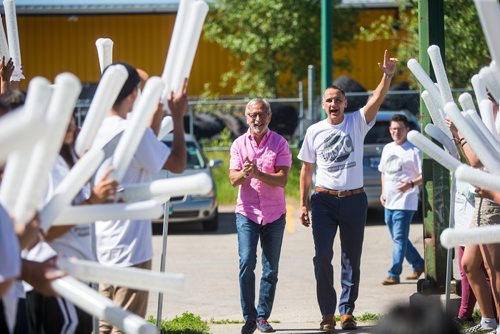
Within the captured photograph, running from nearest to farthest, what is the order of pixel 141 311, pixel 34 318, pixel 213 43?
pixel 34 318 < pixel 141 311 < pixel 213 43

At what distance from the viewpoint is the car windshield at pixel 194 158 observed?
17125 millimetres

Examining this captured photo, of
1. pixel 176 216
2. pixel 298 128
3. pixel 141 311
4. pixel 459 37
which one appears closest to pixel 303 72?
pixel 298 128

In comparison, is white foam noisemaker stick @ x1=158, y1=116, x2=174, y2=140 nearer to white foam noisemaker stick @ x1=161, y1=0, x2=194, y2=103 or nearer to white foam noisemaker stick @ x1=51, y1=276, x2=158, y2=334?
white foam noisemaker stick @ x1=161, y1=0, x2=194, y2=103

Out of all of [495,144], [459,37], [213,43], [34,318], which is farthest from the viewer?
[213,43]

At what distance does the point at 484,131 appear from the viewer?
5078 mm

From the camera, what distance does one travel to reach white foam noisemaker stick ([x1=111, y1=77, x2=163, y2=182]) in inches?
195

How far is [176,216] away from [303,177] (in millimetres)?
7746

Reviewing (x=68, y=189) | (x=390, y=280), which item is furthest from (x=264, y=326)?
(x=68, y=189)

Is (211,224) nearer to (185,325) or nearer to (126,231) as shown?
(185,325)

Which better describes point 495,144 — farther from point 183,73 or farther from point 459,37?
point 459,37

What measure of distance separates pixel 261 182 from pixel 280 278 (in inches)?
136

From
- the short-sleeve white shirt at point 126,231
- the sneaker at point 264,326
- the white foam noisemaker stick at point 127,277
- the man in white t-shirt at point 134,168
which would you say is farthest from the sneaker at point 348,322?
the white foam noisemaker stick at point 127,277

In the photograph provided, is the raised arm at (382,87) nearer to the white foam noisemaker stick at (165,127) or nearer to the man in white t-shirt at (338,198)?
the man in white t-shirt at (338,198)

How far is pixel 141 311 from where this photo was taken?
6195mm
